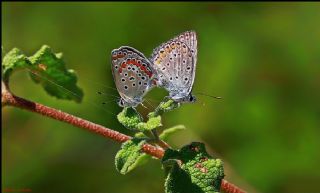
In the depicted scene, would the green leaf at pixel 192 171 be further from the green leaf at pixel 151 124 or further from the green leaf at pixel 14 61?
the green leaf at pixel 14 61

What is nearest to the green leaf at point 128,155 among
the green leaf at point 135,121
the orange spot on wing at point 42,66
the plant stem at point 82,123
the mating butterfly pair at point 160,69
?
the green leaf at point 135,121

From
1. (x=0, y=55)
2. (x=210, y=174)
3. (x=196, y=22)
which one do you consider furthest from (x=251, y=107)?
(x=210, y=174)

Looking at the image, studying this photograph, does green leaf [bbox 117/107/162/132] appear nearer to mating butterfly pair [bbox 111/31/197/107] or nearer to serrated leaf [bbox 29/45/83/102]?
mating butterfly pair [bbox 111/31/197/107]

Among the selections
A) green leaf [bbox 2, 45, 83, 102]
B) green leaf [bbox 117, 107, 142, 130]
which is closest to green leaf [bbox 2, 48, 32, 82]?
green leaf [bbox 2, 45, 83, 102]

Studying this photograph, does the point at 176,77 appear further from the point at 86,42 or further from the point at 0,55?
the point at 86,42

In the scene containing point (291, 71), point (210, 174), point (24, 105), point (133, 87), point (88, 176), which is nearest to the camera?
point (210, 174)

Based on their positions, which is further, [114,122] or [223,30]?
[223,30]

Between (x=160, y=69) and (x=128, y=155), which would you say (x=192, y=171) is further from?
(x=160, y=69)
